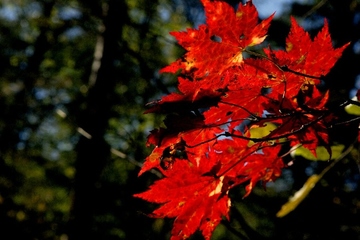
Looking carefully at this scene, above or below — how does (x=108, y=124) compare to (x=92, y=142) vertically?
below

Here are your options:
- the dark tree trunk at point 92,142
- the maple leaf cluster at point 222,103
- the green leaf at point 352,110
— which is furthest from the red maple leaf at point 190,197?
the dark tree trunk at point 92,142

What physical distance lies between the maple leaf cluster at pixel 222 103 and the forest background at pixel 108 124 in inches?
7.2

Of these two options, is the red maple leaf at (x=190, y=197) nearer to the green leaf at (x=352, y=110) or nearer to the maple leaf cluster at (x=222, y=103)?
the maple leaf cluster at (x=222, y=103)

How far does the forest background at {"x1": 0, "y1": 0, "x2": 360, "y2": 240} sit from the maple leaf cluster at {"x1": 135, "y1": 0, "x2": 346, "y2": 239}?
0.60 ft

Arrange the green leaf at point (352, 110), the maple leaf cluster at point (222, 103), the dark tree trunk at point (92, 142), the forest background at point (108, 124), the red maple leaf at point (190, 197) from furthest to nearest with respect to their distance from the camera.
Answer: the dark tree trunk at point (92, 142) → the forest background at point (108, 124) → the green leaf at point (352, 110) → the red maple leaf at point (190, 197) → the maple leaf cluster at point (222, 103)

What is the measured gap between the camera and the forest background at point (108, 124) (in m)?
2.45

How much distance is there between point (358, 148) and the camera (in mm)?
1927

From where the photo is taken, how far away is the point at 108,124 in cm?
530

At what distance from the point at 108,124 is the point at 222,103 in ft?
14.7

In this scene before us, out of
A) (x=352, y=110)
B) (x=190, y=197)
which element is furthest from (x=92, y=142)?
(x=352, y=110)

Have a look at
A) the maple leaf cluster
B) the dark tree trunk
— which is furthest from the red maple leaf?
the dark tree trunk

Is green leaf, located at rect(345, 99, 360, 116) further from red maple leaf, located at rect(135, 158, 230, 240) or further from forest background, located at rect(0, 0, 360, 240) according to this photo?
red maple leaf, located at rect(135, 158, 230, 240)

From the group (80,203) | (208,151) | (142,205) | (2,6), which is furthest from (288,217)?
(2,6)

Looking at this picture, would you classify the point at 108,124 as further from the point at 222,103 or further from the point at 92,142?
the point at 222,103
